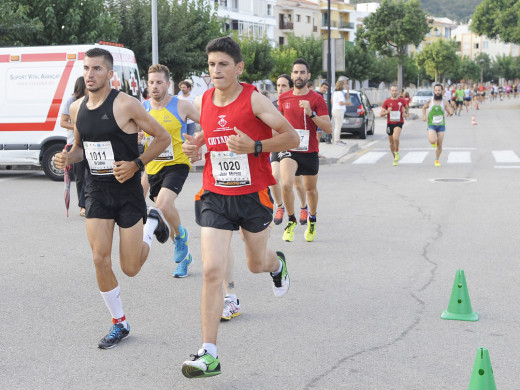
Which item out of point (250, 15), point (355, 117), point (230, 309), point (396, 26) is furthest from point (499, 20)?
point (230, 309)

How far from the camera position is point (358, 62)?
7288 cm

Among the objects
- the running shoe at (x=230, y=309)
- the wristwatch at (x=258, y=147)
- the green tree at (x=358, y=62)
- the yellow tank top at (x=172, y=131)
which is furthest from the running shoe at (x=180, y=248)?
the green tree at (x=358, y=62)

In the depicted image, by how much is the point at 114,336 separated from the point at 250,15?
7496 centimetres

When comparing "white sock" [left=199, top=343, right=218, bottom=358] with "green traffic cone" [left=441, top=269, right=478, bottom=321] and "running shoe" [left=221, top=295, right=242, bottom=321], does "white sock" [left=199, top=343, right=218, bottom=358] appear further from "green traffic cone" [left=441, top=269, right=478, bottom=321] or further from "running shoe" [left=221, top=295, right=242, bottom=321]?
"green traffic cone" [left=441, top=269, right=478, bottom=321]

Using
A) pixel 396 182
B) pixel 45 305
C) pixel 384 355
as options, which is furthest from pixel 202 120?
pixel 396 182

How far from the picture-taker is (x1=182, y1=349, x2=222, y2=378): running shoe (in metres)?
4.14

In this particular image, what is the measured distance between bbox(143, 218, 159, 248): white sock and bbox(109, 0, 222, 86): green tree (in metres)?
24.6

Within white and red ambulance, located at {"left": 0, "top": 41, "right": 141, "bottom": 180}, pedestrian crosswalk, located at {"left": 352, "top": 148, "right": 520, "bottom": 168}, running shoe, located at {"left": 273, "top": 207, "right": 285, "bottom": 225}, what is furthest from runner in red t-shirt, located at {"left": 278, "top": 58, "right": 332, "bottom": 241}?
pedestrian crosswalk, located at {"left": 352, "top": 148, "right": 520, "bottom": 168}

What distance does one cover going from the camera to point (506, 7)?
61562mm

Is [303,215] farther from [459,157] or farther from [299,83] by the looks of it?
[459,157]

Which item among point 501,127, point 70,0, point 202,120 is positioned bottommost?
point 501,127

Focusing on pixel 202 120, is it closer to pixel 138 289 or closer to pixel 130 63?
pixel 138 289

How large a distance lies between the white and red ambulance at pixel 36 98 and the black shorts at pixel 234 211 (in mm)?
10762

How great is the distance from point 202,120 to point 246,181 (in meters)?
0.47
